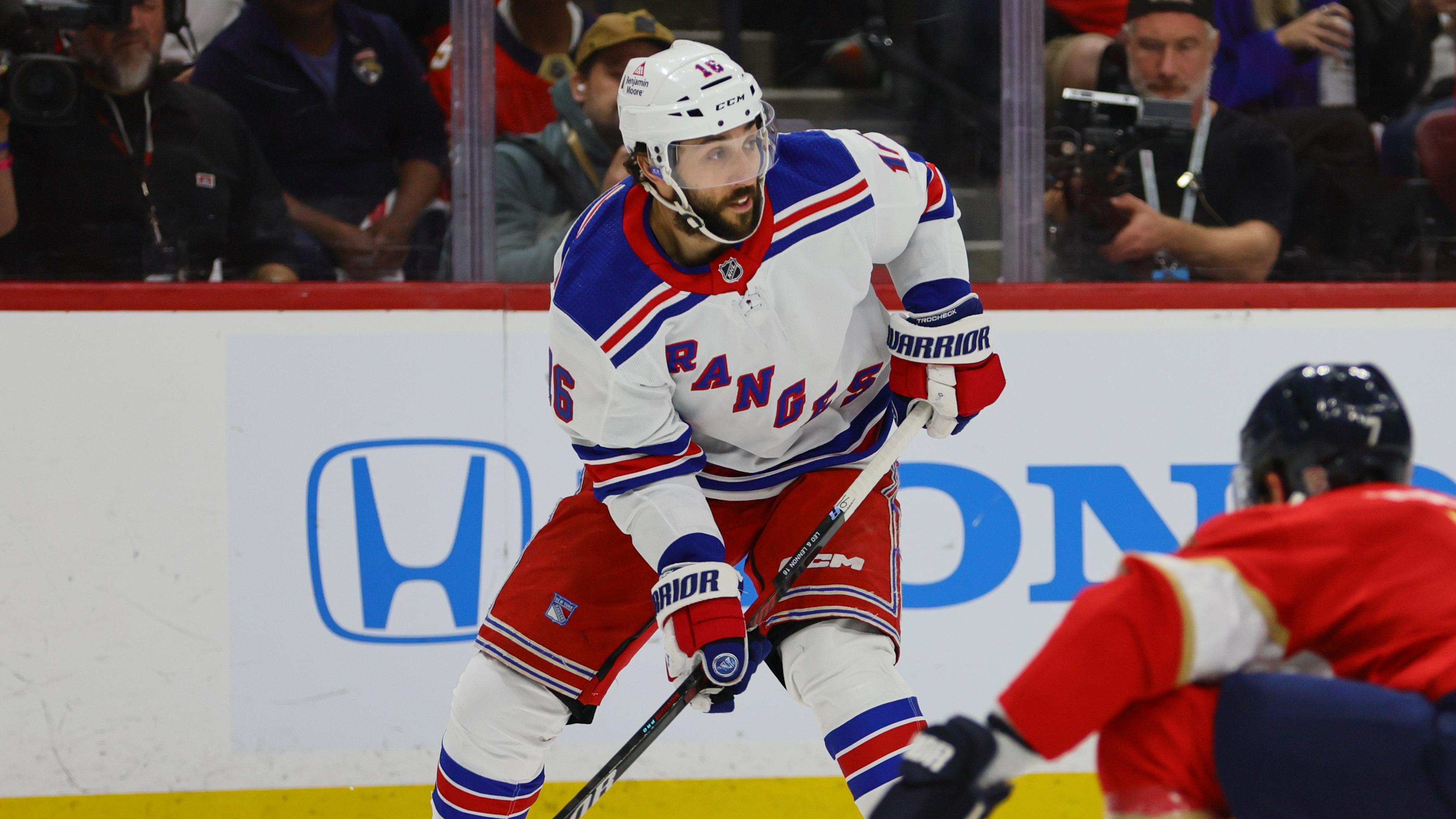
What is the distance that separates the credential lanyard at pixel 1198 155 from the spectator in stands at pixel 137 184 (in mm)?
1759

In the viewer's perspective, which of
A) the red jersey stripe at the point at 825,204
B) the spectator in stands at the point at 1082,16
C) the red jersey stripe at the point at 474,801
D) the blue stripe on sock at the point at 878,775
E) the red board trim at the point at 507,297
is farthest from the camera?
the spectator in stands at the point at 1082,16

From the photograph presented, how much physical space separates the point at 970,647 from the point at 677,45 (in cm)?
129

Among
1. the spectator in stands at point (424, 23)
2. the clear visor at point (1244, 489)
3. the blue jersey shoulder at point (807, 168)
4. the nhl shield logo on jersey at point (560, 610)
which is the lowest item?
the nhl shield logo on jersey at point (560, 610)

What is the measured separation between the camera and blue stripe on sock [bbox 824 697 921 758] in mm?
1895

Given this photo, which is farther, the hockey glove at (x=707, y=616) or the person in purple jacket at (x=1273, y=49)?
the person in purple jacket at (x=1273, y=49)

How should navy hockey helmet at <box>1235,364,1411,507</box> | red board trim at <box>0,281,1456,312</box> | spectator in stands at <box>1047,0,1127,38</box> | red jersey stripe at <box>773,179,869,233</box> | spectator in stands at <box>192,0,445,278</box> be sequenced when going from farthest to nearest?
spectator in stands at <box>1047,0,1127,38</box> < spectator in stands at <box>192,0,445,278</box> < red board trim at <box>0,281,1456,312</box> < red jersey stripe at <box>773,179,869,233</box> < navy hockey helmet at <box>1235,364,1411,507</box>

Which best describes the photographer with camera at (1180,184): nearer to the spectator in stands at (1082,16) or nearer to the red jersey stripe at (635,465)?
the spectator in stands at (1082,16)

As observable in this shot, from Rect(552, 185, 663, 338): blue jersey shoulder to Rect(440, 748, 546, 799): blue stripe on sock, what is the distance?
679 millimetres

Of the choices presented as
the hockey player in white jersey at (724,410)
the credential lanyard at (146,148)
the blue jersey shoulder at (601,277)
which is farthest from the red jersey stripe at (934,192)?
the credential lanyard at (146,148)

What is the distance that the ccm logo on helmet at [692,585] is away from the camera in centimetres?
194

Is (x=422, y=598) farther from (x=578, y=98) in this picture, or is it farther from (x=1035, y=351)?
(x=1035, y=351)

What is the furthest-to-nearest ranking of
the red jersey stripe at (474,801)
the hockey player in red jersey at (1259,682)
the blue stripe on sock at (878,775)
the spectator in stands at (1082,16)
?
the spectator in stands at (1082,16), the red jersey stripe at (474,801), the blue stripe on sock at (878,775), the hockey player in red jersey at (1259,682)

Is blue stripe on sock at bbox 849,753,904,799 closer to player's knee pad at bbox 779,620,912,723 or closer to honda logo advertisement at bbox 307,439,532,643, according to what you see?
player's knee pad at bbox 779,620,912,723

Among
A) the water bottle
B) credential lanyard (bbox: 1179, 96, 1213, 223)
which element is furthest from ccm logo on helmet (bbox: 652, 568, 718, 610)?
the water bottle
